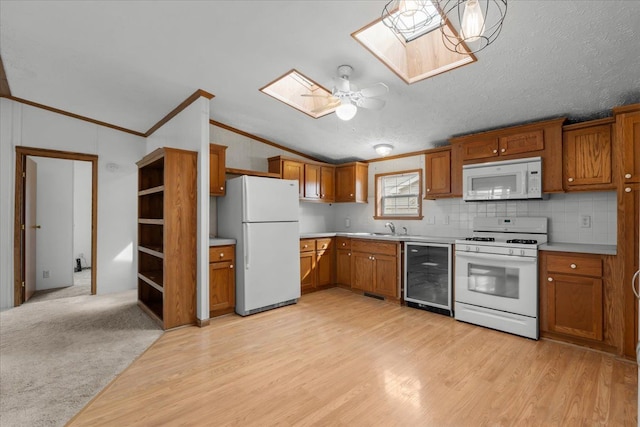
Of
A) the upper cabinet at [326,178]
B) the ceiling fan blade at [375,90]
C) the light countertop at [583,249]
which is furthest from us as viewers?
the upper cabinet at [326,178]

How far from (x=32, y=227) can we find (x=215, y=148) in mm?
3250

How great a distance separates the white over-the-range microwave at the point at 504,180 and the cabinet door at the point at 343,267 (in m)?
1.97

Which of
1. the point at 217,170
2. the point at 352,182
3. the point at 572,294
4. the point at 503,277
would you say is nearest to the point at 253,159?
the point at 217,170

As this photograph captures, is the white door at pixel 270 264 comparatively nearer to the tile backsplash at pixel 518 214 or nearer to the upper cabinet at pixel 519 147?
the tile backsplash at pixel 518 214

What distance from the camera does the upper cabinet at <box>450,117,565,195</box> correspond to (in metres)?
3.16

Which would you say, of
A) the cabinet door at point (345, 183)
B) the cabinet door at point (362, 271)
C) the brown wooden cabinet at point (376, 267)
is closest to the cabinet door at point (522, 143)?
the brown wooden cabinet at point (376, 267)

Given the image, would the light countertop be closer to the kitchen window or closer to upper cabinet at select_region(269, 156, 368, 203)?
the kitchen window

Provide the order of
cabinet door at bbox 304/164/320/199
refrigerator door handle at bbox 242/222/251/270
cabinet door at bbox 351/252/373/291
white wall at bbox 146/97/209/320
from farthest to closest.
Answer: cabinet door at bbox 304/164/320/199 < cabinet door at bbox 351/252/373/291 < refrigerator door handle at bbox 242/222/251/270 < white wall at bbox 146/97/209/320

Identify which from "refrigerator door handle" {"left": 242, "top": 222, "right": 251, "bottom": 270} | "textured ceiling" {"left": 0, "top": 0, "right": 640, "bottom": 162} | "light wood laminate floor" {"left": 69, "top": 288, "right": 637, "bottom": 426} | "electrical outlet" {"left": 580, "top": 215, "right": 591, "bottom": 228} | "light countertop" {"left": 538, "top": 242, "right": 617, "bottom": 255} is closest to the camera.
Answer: "light wood laminate floor" {"left": 69, "top": 288, "right": 637, "bottom": 426}

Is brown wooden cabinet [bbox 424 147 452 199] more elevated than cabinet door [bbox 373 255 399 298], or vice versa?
brown wooden cabinet [bbox 424 147 452 199]

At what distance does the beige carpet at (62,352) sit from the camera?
200cm

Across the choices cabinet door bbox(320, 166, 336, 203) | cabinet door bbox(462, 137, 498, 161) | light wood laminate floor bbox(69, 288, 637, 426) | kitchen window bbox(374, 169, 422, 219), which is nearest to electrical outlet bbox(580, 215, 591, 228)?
cabinet door bbox(462, 137, 498, 161)

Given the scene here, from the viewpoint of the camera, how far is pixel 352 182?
17.2ft

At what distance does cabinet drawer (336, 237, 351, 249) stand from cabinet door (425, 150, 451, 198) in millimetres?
1382
